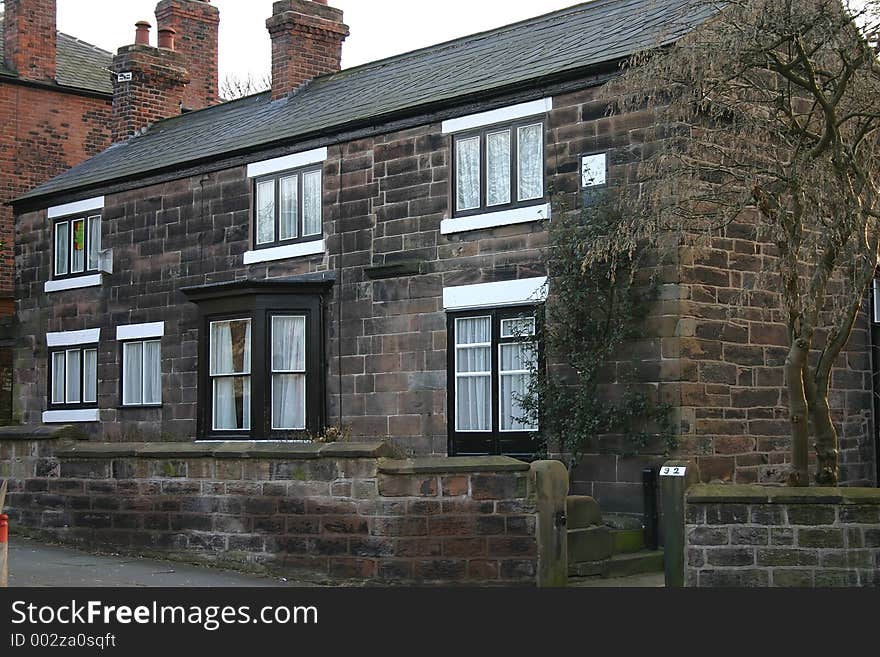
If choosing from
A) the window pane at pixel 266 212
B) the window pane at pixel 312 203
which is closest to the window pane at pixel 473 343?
the window pane at pixel 312 203

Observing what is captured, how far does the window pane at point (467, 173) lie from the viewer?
58.4 ft

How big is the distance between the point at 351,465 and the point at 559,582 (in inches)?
92.9

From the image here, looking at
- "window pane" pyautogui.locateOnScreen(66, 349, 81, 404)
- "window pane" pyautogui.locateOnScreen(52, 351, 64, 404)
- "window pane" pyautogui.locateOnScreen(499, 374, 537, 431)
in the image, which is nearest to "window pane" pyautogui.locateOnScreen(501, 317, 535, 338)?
"window pane" pyautogui.locateOnScreen(499, 374, 537, 431)

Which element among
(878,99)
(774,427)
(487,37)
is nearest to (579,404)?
(774,427)

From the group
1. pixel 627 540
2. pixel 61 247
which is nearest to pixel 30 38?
pixel 61 247

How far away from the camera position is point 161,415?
2211cm

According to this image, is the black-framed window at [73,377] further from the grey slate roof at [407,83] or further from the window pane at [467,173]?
the window pane at [467,173]

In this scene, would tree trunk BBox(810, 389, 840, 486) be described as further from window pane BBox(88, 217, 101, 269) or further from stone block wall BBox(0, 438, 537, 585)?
window pane BBox(88, 217, 101, 269)

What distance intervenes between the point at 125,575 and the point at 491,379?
18.7 ft

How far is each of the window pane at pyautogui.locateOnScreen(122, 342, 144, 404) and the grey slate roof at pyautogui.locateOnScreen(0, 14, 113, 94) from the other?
10470 mm

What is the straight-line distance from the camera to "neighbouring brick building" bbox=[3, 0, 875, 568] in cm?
1592

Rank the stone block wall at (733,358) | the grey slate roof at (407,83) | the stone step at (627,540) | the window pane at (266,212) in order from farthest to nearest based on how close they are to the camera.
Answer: the window pane at (266,212) → the grey slate roof at (407,83) → the stone block wall at (733,358) → the stone step at (627,540)

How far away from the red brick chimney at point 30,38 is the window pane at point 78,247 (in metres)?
7.74

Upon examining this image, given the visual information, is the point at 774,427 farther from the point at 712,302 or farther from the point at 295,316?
the point at 295,316
